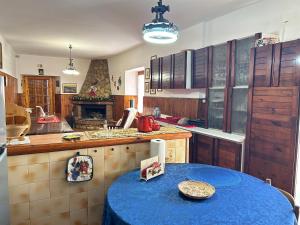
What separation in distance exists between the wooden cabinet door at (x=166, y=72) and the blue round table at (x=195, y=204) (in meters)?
2.95

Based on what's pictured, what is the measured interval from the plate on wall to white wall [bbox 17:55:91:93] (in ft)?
24.5

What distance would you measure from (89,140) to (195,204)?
938 millimetres

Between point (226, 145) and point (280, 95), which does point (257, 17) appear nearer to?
point (280, 95)

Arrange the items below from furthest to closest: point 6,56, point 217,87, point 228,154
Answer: point 6,56, point 217,87, point 228,154

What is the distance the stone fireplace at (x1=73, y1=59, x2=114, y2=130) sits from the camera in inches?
301

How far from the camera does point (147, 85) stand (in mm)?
5785

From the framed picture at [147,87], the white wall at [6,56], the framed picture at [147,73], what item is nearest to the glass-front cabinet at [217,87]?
the framed picture at [147,73]

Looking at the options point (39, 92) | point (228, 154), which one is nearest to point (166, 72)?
point (228, 154)

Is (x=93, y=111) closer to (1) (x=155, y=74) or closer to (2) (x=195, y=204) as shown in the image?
(1) (x=155, y=74)

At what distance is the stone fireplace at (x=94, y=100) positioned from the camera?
25.1ft

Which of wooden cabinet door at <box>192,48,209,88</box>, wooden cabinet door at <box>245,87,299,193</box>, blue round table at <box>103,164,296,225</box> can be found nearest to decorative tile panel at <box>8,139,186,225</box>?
blue round table at <box>103,164,296,225</box>

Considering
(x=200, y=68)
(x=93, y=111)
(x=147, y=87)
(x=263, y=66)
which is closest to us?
(x=263, y=66)

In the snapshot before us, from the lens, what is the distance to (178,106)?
4500 mm

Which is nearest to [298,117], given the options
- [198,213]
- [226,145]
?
[226,145]
